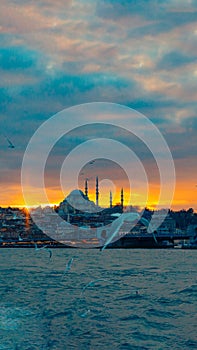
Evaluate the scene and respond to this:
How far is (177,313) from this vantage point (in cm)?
2134

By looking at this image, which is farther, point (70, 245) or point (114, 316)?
point (70, 245)

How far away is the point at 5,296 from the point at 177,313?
9.53 m

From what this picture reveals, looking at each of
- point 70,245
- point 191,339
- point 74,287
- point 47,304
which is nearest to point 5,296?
point 47,304

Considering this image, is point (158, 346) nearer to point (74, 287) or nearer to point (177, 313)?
point (177, 313)

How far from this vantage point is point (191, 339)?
1666 cm

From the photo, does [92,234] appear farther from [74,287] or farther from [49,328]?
[49,328]

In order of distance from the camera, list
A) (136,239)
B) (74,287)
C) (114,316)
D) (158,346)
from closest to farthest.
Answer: (158,346), (114,316), (74,287), (136,239)

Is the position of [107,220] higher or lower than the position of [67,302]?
higher

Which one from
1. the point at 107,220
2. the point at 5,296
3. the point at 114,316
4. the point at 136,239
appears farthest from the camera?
the point at 107,220

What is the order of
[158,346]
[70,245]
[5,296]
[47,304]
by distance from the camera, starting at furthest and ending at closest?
[70,245], [5,296], [47,304], [158,346]

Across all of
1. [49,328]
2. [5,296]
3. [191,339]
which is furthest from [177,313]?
[5,296]

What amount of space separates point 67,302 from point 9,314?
435cm

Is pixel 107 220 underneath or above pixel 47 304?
above

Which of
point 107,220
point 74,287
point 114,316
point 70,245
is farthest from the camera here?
point 107,220
